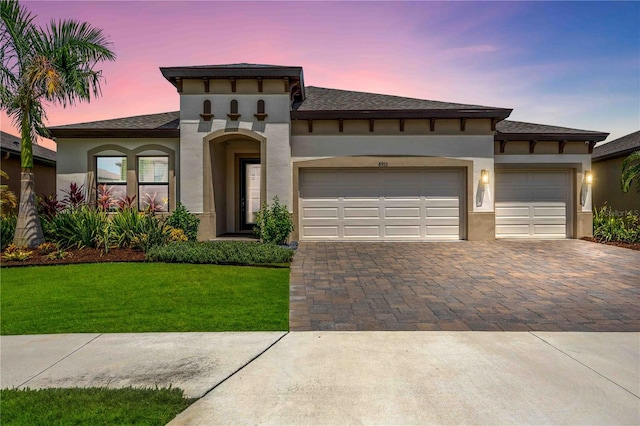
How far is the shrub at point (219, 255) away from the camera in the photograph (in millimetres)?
8695

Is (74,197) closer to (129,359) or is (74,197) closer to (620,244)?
(129,359)

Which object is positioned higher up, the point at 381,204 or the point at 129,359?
the point at 381,204

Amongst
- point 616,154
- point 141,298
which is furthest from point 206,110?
point 616,154

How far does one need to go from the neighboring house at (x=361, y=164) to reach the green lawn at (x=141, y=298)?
4838mm

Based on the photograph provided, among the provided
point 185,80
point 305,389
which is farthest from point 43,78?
point 305,389

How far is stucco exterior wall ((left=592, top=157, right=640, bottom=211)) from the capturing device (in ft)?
48.4

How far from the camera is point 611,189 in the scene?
53.0 feet

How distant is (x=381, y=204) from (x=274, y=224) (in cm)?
431

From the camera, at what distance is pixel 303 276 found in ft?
24.7

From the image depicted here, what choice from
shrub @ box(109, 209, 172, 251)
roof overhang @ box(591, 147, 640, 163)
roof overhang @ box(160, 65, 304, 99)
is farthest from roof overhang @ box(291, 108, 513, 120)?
roof overhang @ box(591, 147, 640, 163)

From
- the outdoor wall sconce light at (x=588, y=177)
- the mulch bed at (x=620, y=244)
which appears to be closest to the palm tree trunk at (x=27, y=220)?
the mulch bed at (x=620, y=244)

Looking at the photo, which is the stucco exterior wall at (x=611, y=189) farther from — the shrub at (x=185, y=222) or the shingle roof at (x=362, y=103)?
the shrub at (x=185, y=222)

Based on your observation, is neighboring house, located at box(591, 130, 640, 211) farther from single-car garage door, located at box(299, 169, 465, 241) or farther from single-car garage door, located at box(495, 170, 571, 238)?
single-car garage door, located at box(299, 169, 465, 241)

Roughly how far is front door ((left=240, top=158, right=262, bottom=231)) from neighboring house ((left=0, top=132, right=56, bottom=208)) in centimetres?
880
